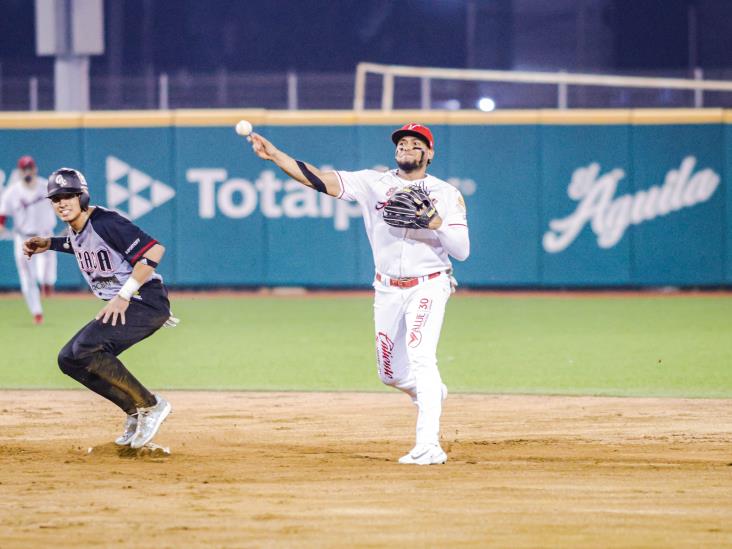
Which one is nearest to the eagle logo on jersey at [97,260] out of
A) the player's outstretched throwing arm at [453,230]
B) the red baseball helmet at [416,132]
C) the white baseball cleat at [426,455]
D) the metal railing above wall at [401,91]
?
the red baseball helmet at [416,132]

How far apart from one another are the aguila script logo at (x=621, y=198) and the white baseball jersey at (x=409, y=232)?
12.2 meters

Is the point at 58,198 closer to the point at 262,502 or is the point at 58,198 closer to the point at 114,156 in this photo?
the point at 262,502

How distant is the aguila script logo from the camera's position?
18781mm

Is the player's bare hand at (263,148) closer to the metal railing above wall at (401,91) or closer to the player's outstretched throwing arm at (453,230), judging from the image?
the player's outstretched throwing arm at (453,230)

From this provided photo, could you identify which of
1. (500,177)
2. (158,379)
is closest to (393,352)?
(158,379)

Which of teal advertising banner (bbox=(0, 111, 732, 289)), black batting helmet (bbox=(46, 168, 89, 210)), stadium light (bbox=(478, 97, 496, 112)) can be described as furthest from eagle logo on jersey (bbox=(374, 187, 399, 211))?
stadium light (bbox=(478, 97, 496, 112))

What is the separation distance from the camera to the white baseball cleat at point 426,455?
21.8ft

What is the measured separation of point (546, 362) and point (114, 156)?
9.77m

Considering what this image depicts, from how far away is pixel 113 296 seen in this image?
7133 millimetres

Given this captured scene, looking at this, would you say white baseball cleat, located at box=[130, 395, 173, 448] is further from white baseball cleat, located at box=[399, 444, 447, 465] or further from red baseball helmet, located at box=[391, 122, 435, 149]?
red baseball helmet, located at box=[391, 122, 435, 149]

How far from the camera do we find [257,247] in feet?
62.9

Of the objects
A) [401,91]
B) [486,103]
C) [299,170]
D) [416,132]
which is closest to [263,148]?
[299,170]

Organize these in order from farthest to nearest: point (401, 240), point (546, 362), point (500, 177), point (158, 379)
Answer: point (500, 177)
point (546, 362)
point (158, 379)
point (401, 240)

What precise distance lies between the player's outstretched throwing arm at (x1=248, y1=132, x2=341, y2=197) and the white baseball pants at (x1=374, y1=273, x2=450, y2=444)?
0.61m
